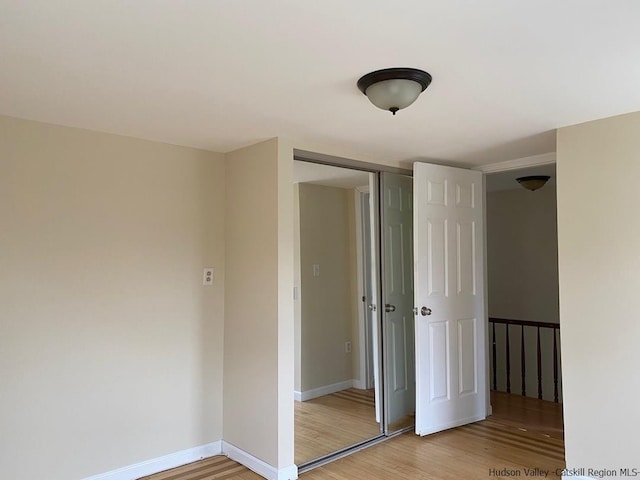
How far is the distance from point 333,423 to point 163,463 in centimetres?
143

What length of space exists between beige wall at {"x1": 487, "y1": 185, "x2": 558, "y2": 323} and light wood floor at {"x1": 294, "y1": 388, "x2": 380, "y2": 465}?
89.1 inches

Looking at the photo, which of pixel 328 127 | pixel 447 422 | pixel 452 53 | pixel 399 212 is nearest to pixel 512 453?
pixel 447 422

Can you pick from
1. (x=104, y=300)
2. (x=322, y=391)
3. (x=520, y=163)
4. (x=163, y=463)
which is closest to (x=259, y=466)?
(x=163, y=463)

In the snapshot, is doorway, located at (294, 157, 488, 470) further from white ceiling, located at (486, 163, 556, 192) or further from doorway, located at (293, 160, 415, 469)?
white ceiling, located at (486, 163, 556, 192)

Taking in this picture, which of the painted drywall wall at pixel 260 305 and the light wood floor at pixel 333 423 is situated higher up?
the painted drywall wall at pixel 260 305

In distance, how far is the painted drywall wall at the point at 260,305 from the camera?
9.57 feet

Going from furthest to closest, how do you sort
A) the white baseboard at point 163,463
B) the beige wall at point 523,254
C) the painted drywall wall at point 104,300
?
1. the beige wall at point 523,254
2. the white baseboard at point 163,463
3. the painted drywall wall at point 104,300

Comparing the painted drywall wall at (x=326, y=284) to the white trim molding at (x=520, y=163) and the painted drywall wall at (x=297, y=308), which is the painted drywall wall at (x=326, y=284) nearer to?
the painted drywall wall at (x=297, y=308)

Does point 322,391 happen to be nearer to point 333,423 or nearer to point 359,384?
point 359,384

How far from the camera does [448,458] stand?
3.18 meters

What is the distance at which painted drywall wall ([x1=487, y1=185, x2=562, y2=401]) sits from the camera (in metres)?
5.53

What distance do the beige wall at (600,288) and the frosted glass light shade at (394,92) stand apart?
4.36ft

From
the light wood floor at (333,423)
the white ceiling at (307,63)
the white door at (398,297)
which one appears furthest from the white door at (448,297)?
the white ceiling at (307,63)

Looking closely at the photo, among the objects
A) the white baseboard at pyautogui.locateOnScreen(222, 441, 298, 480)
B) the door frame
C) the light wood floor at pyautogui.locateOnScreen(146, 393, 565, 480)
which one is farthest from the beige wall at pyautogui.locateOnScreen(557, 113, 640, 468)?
the door frame
